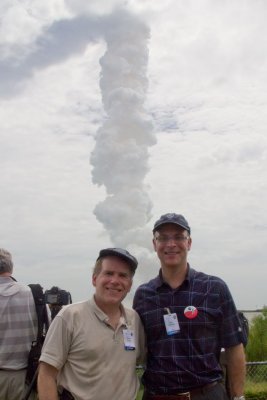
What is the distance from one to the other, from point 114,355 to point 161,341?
0.41m

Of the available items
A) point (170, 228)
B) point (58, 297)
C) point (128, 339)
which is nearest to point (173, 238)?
point (170, 228)

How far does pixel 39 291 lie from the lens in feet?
15.0

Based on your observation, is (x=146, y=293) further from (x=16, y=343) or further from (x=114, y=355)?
(x=16, y=343)

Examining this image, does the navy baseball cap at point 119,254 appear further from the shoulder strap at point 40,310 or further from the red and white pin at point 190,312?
the shoulder strap at point 40,310

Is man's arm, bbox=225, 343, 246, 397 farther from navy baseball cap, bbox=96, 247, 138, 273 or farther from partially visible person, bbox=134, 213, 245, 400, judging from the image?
navy baseball cap, bbox=96, 247, 138, 273

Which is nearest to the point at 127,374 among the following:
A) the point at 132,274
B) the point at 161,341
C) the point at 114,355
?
the point at 114,355

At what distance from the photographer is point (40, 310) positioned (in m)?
4.48

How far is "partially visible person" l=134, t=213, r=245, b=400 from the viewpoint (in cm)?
334

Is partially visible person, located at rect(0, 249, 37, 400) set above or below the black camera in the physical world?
below

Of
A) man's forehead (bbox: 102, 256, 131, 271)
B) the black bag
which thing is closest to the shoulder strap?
the black bag

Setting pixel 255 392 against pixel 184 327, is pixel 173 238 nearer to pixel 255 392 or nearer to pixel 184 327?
pixel 184 327

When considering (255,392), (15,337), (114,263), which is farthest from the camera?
(255,392)

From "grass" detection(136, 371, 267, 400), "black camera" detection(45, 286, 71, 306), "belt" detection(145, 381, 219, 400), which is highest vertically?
"black camera" detection(45, 286, 71, 306)

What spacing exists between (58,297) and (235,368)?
152cm
